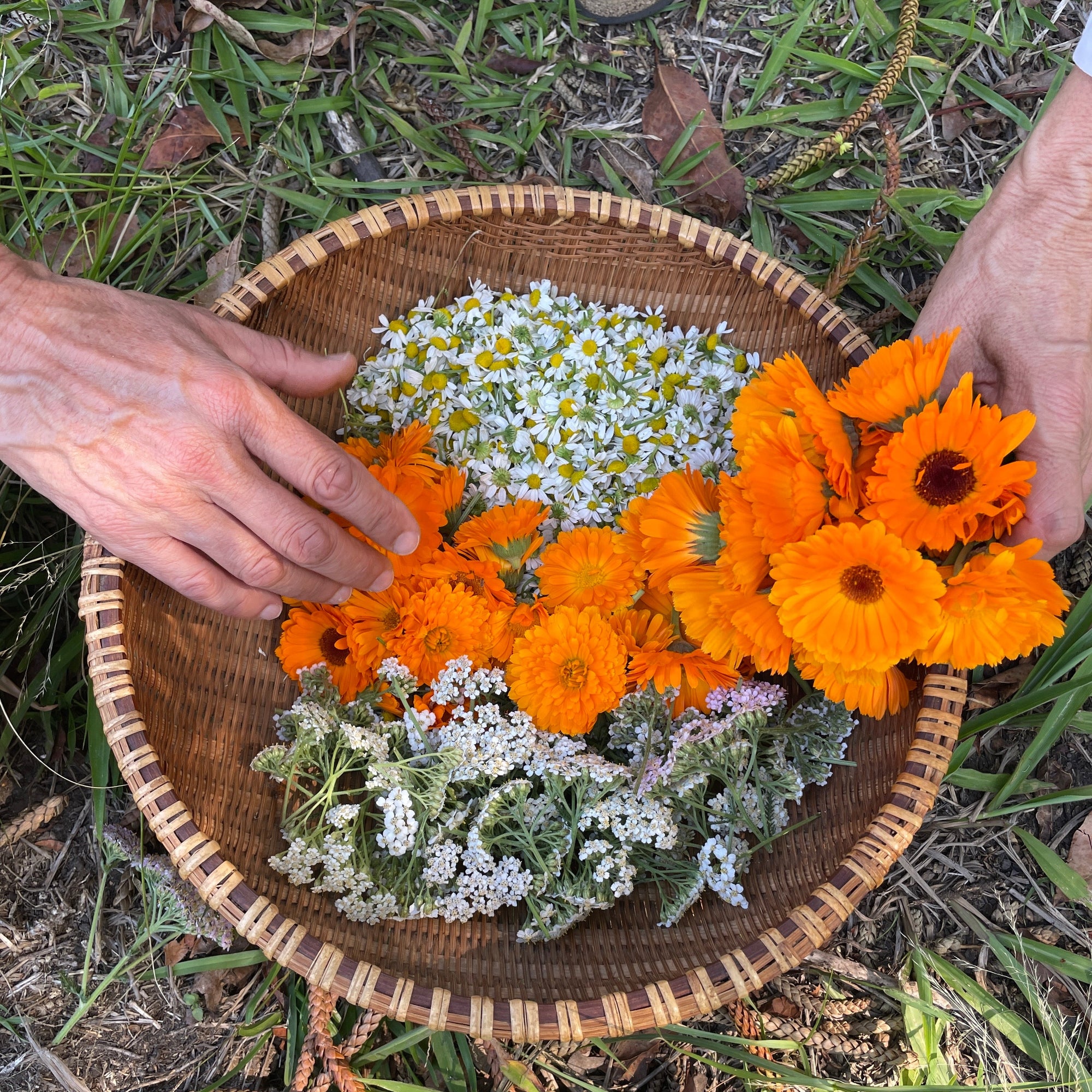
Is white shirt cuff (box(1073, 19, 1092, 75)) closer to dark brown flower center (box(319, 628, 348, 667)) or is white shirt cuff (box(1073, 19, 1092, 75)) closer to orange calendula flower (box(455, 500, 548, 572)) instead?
orange calendula flower (box(455, 500, 548, 572))

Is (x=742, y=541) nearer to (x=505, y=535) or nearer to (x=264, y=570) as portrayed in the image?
(x=505, y=535)

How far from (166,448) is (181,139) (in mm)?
1067

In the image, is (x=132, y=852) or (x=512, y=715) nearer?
(x=512, y=715)

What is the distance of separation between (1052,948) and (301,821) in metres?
1.30

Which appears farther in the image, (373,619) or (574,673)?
(373,619)

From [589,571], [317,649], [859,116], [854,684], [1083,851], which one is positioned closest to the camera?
[854,684]

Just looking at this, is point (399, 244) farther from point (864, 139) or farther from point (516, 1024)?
point (516, 1024)

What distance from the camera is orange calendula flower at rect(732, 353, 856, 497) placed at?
3.53 feet

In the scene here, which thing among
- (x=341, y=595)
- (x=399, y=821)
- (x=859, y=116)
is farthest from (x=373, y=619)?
(x=859, y=116)

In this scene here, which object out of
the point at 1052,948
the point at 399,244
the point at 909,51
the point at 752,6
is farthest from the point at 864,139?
the point at 1052,948

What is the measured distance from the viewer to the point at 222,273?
188 centimetres

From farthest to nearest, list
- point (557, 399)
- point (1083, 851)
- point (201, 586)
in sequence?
point (1083, 851), point (557, 399), point (201, 586)

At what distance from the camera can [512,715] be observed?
132 cm

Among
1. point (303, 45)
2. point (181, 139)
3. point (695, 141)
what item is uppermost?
point (303, 45)
